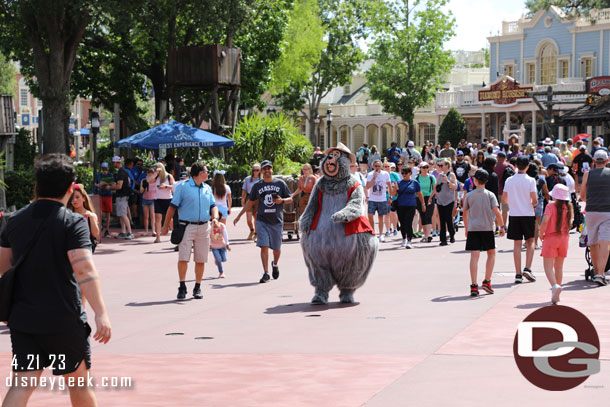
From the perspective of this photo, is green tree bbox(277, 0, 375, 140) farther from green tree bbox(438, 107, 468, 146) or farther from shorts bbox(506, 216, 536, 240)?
shorts bbox(506, 216, 536, 240)

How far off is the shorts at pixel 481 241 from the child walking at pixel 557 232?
35.5 inches

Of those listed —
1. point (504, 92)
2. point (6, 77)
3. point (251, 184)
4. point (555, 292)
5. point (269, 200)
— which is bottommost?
point (555, 292)

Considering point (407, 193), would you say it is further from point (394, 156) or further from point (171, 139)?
point (394, 156)

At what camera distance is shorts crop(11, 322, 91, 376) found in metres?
5.10

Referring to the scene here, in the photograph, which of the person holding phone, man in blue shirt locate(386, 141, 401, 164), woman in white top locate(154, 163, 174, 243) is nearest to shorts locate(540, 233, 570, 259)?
the person holding phone

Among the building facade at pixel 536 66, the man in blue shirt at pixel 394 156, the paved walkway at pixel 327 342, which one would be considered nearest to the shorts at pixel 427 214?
the paved walkway at pixel 327 342

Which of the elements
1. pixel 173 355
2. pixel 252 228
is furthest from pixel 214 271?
pixel 173 355

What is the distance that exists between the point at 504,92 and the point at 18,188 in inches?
1429

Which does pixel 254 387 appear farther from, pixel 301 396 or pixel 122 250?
pixel 122 250

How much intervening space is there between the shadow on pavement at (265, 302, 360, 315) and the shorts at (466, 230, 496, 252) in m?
1.82

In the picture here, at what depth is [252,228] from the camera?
66.8 ft

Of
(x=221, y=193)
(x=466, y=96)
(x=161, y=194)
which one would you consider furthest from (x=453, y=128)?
(x=221, y=193)

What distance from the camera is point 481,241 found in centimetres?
1216

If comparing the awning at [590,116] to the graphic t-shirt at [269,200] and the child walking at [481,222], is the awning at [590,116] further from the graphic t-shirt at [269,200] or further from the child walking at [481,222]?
the child walking at [481,222]
